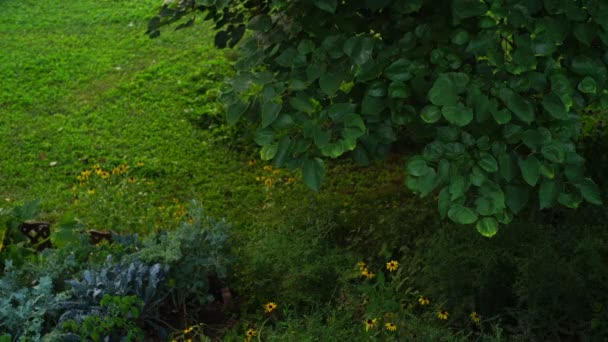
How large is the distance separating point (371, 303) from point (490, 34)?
55.0 inches

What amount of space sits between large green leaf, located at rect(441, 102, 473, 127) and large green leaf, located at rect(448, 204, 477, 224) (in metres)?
0.35

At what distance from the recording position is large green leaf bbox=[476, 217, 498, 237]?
3258 mm

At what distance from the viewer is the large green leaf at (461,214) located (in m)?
3.25

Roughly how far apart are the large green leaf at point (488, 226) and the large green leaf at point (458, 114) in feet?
1.36

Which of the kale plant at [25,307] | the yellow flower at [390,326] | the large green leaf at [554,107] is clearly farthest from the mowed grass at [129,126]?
the large green leaf at [554,107]

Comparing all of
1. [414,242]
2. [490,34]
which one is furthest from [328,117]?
[414,242]

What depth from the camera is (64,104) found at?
7254 mm

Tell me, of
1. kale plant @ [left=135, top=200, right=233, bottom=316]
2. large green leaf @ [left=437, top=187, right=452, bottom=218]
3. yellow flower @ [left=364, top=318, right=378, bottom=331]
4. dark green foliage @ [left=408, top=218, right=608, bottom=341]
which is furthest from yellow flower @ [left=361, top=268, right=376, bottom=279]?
large green leaf @ [left=437, top=187, right=452, bottom=218]

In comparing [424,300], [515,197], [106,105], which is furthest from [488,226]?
[106,105]

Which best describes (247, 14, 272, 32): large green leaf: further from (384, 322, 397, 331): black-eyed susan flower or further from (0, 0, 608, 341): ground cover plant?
(384, 322, 397, 331): black-eyed susan flower

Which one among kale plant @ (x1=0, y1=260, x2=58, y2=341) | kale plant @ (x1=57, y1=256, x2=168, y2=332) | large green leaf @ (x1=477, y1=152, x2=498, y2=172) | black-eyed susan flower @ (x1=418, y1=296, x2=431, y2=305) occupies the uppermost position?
large green leaf @ (x1=477, y1=152, x2=498, y2=172)

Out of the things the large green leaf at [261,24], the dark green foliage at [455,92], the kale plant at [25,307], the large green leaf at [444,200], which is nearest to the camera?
the dark green foliage at [455,92]

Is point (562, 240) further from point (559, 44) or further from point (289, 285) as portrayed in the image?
point (289, 285)

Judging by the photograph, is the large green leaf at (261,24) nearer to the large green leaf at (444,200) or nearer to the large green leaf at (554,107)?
the large green leaf at (444,200)
